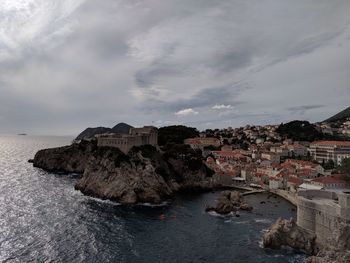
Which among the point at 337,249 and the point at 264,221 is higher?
the point at 337,249

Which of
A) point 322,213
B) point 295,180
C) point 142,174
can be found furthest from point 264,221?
point 142,174

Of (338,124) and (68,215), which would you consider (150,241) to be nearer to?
(68,215)

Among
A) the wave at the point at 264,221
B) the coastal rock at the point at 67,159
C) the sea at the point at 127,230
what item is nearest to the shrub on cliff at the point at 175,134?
the coastal rock at the point at 67,159

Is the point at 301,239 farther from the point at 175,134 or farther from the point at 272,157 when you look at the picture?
the point at 175,134

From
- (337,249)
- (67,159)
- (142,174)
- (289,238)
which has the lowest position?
(289,238)

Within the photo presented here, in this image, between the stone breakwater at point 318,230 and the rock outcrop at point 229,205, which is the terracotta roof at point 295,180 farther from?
the stone breakwater at point 318,230

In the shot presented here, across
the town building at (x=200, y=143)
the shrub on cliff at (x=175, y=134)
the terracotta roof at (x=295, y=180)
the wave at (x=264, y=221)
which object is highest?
the shrub on cliff at (x=175, y=134)

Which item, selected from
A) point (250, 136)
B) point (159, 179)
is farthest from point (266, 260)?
point (250, 136)
